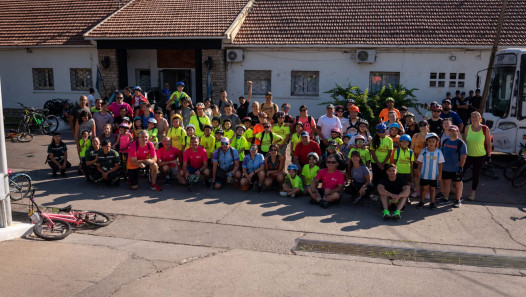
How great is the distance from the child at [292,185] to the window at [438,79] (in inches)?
411

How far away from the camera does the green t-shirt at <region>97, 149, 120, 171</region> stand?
10.2m

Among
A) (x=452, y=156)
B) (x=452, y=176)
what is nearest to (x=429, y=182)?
(x=452, y=176)

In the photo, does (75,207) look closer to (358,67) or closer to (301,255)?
(301,255)

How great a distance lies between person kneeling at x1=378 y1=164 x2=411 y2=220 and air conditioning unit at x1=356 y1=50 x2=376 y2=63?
31.8 feet

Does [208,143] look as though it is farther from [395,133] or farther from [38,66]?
[38,66]

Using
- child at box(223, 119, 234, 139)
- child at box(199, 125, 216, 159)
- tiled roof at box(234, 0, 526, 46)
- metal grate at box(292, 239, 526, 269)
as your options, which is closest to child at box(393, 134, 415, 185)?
metal grate at box(292, 239, 526, 269)

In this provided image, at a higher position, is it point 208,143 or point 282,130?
point 282,130

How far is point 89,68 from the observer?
2003cm

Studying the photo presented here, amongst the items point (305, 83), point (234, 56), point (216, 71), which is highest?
point (234, 56)

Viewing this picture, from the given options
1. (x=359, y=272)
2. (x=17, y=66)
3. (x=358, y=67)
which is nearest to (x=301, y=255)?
(x=359, y=272)

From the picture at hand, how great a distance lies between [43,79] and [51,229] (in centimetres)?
1599

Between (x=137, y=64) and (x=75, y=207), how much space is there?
40.9ft

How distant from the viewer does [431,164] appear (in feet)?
28.8

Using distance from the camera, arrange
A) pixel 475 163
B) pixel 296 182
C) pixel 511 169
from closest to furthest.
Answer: pixel 475 163, pixel 296 182, pixel 511 169
